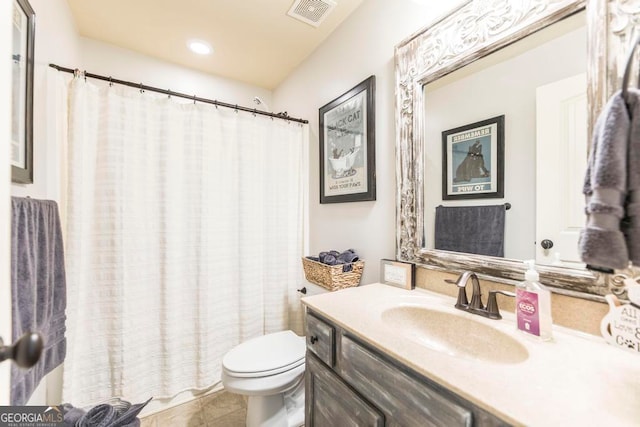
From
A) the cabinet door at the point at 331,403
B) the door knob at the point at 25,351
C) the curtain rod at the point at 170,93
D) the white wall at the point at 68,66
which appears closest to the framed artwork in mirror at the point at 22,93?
the white wall at the point at 68,66

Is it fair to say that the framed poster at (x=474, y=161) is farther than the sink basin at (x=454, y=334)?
Yes

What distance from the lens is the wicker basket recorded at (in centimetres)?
145

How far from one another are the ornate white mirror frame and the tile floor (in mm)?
1403

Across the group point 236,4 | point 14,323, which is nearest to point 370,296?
point 14,323

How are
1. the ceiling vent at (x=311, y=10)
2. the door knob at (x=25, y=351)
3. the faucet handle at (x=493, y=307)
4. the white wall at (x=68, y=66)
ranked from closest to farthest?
the door knob at (x=25, y=351) → the faucet handle at (x=493, y=307) → the white wall at (x=68, y=66) → the ceiling vent at (x=311, y=10)

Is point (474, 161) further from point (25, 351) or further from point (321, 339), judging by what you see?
point (25, 351)

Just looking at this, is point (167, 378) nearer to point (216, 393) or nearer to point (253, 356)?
point (216, 393)

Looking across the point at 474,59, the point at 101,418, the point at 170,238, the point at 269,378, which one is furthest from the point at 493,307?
the point at 170,238

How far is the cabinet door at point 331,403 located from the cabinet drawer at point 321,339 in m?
0.04

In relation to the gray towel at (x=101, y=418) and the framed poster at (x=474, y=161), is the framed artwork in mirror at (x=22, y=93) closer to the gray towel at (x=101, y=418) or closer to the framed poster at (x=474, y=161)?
the gray towel at (x=101, y=418)

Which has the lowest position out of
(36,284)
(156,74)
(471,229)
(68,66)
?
(36,284)

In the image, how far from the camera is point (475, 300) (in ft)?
3.11

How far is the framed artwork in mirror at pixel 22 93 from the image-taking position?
3.03ft

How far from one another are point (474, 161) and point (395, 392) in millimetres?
867
